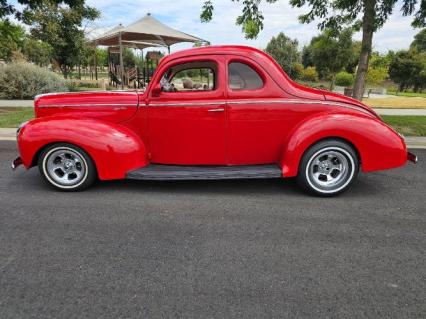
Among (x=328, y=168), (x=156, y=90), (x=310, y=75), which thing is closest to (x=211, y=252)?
(x=328, y=168)

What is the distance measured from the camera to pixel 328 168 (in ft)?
14.8

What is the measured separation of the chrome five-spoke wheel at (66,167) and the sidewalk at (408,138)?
4115 millimetres

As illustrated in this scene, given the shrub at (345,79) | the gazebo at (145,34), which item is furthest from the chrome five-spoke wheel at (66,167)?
the shrub at (345,79)

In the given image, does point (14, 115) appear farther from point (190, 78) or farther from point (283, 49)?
point (283, 49)

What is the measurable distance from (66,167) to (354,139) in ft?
12.2

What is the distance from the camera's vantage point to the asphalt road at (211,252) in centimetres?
240

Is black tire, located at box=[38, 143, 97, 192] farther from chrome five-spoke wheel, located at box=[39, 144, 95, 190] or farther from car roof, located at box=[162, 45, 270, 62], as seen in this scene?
car roof, located at box=[162, 45, 270, 62]

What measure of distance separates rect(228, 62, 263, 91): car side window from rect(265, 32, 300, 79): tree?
4316 cm

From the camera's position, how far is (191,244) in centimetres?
324

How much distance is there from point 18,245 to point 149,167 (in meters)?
Result: 1.85

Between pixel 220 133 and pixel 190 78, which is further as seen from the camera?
pixel 190 78

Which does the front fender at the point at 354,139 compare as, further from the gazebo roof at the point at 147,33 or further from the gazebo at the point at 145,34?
the gazebo roof at the point at 147,33

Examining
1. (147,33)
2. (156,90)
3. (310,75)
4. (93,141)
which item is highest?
(310,75)

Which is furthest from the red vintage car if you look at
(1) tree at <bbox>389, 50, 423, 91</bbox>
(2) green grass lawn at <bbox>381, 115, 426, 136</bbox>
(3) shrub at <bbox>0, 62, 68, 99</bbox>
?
(1) tree at <bbox>389, 50, 423, 91</bbox>
